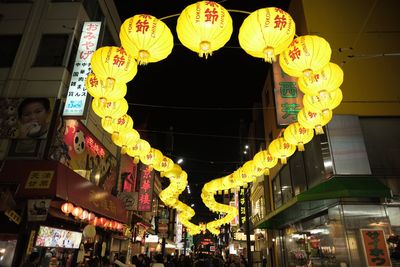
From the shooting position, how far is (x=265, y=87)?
80.7ft

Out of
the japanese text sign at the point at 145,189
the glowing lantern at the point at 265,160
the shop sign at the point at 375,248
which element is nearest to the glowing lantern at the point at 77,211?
the glowing lantern at the point at 265,160

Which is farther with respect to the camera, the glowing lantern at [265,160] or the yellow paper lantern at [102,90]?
the glowing lantern at [265,160]

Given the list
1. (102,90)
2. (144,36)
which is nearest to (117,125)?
(102,90)

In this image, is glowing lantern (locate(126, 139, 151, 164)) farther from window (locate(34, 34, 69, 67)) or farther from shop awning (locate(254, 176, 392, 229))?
shop awning (locate(254, 176, 392, 229))

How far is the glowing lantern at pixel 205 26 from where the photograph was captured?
6012 millimetres

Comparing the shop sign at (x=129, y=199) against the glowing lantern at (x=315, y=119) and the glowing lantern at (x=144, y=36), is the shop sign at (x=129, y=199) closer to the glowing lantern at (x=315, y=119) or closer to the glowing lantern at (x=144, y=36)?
the glowing lantern at (x=315, y=119)

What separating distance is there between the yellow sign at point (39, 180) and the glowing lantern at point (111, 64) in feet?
15.0

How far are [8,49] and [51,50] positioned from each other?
2036 millimetres

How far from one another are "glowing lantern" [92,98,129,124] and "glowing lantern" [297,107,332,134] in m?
6.11

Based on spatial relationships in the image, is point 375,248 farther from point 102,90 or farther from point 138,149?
point 102,90

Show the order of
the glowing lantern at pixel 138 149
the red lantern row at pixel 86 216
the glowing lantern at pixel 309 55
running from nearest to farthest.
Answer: the glowing lantern at pixel 309 55, the red lantern row at pixel 86 216, the glowing lantern at pixel 138 149

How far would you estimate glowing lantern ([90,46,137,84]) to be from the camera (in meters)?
7.45

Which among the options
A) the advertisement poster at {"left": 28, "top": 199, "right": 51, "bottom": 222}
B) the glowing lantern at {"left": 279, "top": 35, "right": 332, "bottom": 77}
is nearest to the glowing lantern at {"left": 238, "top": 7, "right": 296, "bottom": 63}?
the glowing lantern at {"left": 279, "top": 35, "right": 332, "bottom": 77}

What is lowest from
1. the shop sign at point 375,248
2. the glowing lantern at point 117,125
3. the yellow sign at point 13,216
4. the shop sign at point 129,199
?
the shop sign at point 375,248
